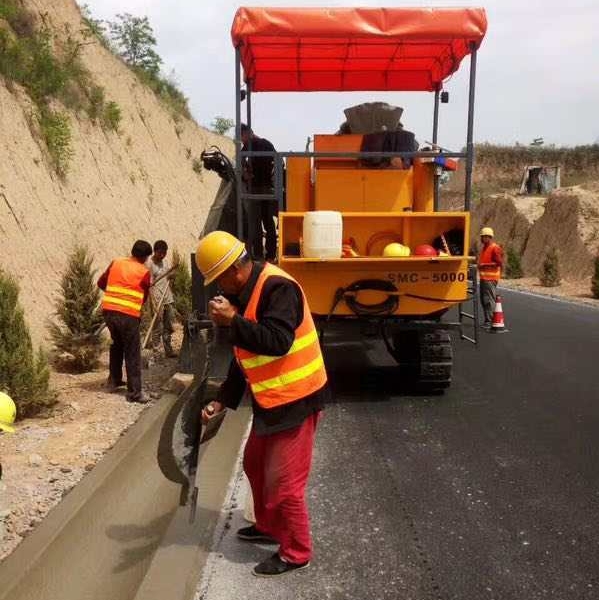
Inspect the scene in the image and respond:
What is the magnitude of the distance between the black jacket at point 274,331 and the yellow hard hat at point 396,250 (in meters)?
3.05

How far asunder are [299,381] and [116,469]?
6.84 ft

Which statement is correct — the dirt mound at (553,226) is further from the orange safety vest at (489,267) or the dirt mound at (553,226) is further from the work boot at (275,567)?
the work boot at (275,567)

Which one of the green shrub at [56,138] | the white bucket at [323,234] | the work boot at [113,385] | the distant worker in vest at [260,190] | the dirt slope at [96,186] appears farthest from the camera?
the green shrub at [56,138]

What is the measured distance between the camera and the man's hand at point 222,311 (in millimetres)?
3027

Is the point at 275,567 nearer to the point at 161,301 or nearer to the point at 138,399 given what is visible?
the point at 138,399

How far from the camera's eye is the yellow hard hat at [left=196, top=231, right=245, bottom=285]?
3080mm

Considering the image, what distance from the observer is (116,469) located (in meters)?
4.70

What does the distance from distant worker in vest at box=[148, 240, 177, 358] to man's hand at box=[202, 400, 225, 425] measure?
214 inches

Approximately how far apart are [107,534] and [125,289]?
325cm

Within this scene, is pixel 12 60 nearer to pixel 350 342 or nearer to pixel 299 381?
pixel 350 342

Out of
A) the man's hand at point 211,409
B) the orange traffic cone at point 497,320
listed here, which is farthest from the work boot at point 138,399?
the orange traffic cone at point 497,320

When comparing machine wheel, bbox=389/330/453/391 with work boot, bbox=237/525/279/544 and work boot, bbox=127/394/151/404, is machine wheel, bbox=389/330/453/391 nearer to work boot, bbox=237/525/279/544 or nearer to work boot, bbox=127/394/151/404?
work boot, bbox=127/394/151/404

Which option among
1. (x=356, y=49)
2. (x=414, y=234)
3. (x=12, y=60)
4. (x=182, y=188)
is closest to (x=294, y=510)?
(x=414, y=234)

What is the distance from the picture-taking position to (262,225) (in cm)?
788
